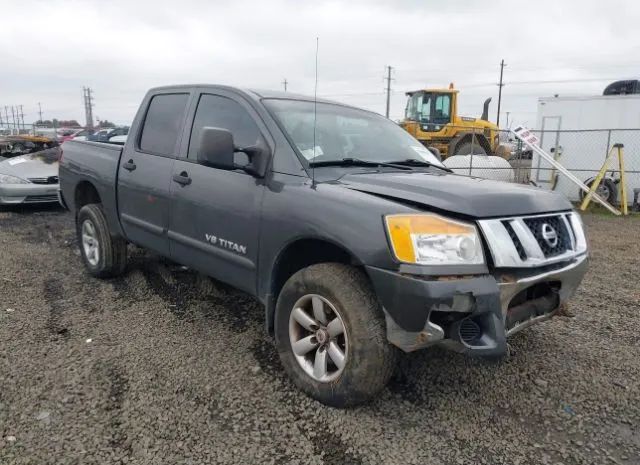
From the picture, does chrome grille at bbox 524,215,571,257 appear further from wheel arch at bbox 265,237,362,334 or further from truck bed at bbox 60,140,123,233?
truck bed at bbox 60,140,123,233

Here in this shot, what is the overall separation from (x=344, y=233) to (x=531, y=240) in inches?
37.1

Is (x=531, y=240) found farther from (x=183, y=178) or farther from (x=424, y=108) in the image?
(x=424, y=108)

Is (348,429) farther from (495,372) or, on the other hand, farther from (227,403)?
(495,372)

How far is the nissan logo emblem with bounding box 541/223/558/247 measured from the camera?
262cm

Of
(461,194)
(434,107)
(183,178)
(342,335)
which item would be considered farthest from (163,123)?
(434,107)

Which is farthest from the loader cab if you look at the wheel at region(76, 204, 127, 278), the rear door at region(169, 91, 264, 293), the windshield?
the rear door at region(169, 91, 264, 293)

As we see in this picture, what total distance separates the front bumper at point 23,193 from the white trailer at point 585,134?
1034 cm

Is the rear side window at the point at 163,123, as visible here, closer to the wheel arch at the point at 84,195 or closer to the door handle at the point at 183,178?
the door handle at the point at 183,178

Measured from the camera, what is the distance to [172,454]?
7.61 feet

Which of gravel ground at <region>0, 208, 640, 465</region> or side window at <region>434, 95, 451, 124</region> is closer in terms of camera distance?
gravel ground at <region>0, 208, 640, 465</region>

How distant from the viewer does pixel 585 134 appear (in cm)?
1163

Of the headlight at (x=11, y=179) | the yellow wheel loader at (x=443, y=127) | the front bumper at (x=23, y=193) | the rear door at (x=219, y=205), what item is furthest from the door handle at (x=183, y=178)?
the yellow wheel loader at (x=443, y=127)

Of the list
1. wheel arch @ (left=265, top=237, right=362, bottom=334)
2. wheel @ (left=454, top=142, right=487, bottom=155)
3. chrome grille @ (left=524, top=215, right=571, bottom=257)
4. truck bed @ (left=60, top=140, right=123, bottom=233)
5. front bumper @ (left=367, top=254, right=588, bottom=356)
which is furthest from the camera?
wheel @ (left=454, top=142, right=487, bottom=155)

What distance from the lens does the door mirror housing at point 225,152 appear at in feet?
9.43
